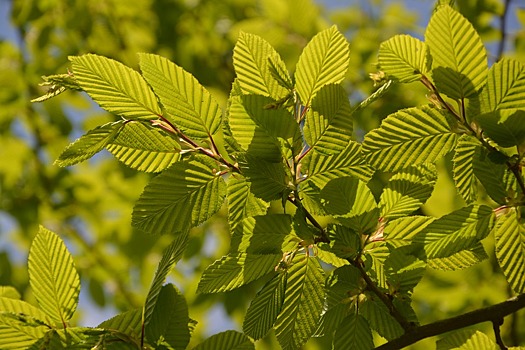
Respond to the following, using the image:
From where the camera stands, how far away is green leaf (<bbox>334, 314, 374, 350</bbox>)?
0.81 metres

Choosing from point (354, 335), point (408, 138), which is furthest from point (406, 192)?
point (354, 335)

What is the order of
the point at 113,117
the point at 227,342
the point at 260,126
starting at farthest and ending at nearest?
1. the point at 113,117
2. the point at 227,342
3. the point at 260,126

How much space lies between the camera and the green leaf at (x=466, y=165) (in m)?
0.79

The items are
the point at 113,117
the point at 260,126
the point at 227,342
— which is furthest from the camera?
the point at 113,117

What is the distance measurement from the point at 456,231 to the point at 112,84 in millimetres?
445

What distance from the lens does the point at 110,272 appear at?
101 inches

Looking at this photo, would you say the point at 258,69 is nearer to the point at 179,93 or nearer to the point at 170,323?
the point at 179,93

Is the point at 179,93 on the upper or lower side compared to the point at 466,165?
upper

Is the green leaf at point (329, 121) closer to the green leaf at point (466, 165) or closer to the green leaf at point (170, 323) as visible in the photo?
the green leaf at point (466, 165)

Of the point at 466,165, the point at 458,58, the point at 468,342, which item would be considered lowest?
the point at 468,342

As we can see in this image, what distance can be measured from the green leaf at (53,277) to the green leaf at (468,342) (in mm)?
483

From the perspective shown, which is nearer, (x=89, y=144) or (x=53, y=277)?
(x=89, y=144)

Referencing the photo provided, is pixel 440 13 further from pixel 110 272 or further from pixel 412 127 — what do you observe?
pixel 110 272

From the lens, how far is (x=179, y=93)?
0.79 metres
